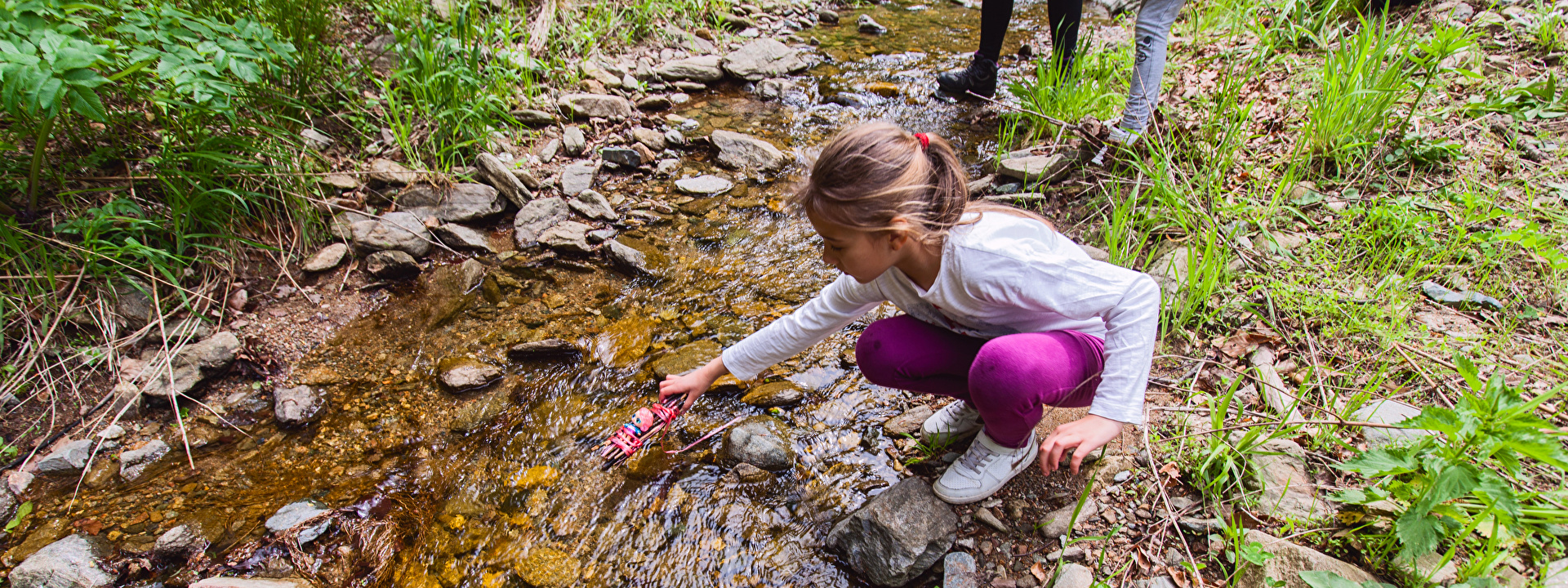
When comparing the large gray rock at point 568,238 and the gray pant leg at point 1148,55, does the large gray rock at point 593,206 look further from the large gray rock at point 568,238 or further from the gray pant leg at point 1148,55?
the gray pant leg at point 1148,55

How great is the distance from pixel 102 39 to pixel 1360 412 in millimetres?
3744

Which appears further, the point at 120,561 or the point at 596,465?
the point at 596,465

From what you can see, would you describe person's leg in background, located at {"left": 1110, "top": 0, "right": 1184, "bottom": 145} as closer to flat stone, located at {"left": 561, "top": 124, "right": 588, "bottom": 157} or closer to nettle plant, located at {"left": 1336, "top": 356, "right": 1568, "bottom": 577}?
nettle plant, located at {"left": 1336, "top": 356, "right": 1568, "bottom": 577}

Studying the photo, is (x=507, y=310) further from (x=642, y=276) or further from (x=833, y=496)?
(x=833, y=496)

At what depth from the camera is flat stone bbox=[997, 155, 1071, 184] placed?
3066mm

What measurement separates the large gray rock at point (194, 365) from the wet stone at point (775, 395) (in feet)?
5.81

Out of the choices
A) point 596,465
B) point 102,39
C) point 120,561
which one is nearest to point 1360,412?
point 596,465

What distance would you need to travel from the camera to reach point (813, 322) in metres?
1.76

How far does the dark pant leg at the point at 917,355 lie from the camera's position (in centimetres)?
178

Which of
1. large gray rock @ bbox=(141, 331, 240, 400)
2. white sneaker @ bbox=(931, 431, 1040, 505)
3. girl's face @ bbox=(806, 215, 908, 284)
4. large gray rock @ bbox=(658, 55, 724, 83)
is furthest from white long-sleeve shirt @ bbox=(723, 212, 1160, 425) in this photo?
large gray rock @ bbox=(658, 55, 724, 83)

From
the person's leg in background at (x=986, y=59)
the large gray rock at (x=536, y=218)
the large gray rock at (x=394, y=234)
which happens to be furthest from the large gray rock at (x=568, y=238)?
the person's leg in background at (x=986, y=59)

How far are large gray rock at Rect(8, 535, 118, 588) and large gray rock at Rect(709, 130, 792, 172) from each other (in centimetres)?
279

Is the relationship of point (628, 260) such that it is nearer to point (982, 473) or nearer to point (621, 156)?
point (621, 156)

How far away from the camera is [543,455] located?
207 cm
